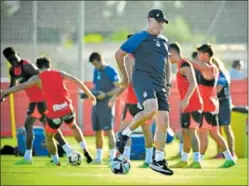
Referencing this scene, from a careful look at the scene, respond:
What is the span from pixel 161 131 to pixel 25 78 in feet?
23.6

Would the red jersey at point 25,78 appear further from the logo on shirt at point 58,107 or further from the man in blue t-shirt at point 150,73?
the man in blue t-shirt at point 150,73

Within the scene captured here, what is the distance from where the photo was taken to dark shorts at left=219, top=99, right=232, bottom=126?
63.8 feet

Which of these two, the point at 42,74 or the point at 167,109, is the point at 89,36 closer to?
the point at 42,74

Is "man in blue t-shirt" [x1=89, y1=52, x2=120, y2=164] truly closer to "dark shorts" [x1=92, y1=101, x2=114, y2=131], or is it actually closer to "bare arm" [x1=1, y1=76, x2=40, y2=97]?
"dark shorts" [x1=92, y1=101, x2=114, y2=131]

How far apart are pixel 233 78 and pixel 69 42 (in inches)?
193

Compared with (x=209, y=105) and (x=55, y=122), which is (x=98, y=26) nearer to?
(x=209, y=105)

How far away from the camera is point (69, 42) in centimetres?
3011

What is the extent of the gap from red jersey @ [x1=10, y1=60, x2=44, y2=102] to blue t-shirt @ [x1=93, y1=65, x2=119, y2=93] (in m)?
1.07

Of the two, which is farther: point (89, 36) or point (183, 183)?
point (89, 36)

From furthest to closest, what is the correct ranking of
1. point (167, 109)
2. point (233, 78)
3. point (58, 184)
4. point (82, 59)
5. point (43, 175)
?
1. point (82, 59)
2. point (233, 78)
3. point (43, 175)
4. point (58, 184)
5. point (167, 109)

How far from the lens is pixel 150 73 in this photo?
12180 millimetres

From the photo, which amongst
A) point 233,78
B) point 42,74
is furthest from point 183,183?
point 233,78

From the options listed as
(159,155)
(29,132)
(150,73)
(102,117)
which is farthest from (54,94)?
(150,73)

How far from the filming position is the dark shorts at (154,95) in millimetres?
12234
